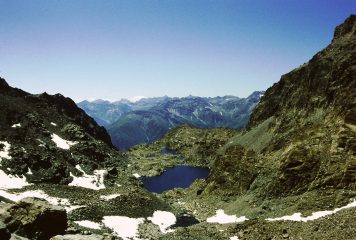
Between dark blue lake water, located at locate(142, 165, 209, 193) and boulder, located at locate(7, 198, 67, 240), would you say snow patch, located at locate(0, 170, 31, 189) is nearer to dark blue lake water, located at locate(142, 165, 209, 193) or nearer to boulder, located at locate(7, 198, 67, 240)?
boulder, located at locate(7, 198, 67, 240)

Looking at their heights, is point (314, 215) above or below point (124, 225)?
below

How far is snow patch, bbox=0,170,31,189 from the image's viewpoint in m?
74.0

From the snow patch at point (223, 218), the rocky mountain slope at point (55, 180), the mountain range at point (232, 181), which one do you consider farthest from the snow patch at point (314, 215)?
the rocky mountain slope at point (55, 180)

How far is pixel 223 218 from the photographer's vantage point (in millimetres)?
71375

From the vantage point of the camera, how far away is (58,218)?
128 feet

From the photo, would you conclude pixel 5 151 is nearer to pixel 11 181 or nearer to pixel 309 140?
pixel 11 181

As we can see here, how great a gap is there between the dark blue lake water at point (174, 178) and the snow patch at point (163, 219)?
37.4 meters

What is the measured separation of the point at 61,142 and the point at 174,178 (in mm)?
44505

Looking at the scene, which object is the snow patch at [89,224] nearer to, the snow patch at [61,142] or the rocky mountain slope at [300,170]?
the rocky mountain slope at [300,170]

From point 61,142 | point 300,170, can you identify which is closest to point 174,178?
point 61,142

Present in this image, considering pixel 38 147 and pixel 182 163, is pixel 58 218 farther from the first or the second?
pixel 182 163

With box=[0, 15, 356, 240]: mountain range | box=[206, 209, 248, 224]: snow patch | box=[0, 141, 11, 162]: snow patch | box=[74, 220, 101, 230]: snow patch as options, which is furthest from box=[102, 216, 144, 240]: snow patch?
box=[0, 141, 11, 162]: snow patch

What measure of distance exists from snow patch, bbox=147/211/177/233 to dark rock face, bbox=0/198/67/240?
30409mm

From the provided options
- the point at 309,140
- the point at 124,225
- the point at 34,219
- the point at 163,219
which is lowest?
A: the point at 163,219
